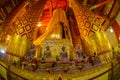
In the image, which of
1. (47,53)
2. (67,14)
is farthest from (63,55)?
(67,14)

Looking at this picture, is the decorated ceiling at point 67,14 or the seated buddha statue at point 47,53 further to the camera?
the decorated ceiling at point 67,14

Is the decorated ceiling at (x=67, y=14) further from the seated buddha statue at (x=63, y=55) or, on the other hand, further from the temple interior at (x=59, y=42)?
the seated buddha statue at (x=63, y=55)

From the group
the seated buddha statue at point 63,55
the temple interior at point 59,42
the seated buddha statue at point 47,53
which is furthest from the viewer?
the seated buddha statue at point 47,53

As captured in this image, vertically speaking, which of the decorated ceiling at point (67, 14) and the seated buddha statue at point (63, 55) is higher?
the decorated ceiling at point (67, 14)

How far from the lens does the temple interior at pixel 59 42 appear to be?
4.34 metres

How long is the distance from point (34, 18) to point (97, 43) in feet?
4.76

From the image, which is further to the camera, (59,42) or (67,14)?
(67,14)

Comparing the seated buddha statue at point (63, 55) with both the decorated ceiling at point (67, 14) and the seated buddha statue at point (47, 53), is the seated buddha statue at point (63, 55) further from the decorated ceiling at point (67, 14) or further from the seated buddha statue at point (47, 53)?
the decorated ceiling at point (67, 14)

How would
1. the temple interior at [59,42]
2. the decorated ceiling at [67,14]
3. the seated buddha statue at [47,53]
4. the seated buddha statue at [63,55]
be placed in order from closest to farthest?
1. the temple interior at [59,42]
2. the seated buddha statue at [63,55]
3. the seated buddha statue at [47,53]
4. the decorated ceiling at [67,14]

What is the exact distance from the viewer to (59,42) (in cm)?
535

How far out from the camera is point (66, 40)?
5.38 m

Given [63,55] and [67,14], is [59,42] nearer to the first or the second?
[63,55]

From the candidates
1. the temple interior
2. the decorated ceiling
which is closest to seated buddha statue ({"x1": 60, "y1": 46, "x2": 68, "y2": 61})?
the temple interior

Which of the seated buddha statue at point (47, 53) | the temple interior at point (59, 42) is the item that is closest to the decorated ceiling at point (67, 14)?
the temple interior at point (59, 42)
